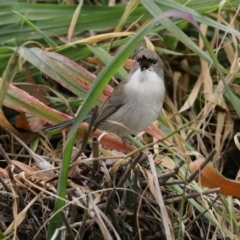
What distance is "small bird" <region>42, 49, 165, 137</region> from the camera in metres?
3.25

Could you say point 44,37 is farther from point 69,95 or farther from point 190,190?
point 190,190

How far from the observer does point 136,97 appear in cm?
331

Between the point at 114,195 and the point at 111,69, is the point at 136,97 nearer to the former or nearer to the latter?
the point at 114,195

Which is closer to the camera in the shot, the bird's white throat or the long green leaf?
the long green leaf

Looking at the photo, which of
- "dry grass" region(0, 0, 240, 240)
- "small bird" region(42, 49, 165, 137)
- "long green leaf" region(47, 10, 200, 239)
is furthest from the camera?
"small bird" region(42, 49, 165, 137)

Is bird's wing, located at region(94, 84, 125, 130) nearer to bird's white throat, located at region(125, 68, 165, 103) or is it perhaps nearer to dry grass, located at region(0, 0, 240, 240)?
bird's white throat, located at region(125, 68, 165, 103)

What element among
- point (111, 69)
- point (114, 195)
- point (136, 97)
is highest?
point (111, 69)

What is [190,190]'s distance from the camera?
2777 millimetres

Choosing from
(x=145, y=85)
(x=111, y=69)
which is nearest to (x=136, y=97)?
(x=145, y=85)

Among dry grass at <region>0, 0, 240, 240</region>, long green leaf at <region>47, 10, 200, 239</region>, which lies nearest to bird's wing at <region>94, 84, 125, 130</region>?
dry grass at <region>0, 0, 240, 240</region>

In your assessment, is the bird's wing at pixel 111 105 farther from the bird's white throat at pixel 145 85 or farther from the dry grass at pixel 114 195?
the dry grass at pixel 114 195

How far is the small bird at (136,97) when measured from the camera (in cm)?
325


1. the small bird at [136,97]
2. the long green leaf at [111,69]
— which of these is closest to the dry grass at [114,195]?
the small bird at [136,97]

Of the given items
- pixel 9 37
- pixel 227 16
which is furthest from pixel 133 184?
pixel 227 16
